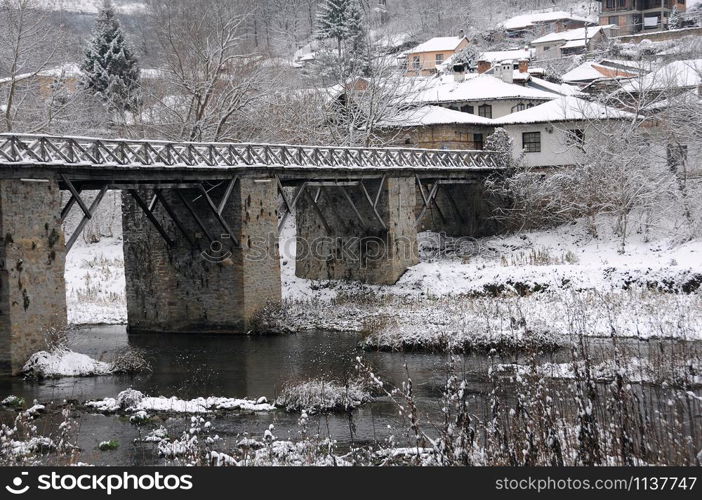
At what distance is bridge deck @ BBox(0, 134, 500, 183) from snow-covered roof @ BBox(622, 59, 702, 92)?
7919 mm

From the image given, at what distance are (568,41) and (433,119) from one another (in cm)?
4486

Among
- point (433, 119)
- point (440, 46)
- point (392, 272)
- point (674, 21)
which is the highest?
point (440, 46)

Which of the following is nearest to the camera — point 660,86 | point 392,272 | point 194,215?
point 194,215

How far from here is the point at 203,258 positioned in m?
31.0

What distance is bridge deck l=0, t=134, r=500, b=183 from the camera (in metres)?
23.4

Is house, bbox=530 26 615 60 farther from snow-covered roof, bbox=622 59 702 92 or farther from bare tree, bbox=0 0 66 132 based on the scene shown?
bare tree, bbox=0 0 66 132

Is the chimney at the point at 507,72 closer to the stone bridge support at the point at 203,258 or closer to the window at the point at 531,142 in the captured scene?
the window at the point at 531,142

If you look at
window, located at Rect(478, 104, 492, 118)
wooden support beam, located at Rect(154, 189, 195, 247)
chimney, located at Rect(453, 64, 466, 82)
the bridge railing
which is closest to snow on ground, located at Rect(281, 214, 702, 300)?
the bridge railing

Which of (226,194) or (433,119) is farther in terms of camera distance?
(433,119)

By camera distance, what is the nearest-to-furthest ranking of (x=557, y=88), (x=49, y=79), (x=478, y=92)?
(x=478, y=92) < (x=49, y=79) < (x=557, y=88)

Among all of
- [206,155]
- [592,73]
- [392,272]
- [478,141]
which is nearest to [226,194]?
[206,155]

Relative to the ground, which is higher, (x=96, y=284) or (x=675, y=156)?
(x=675, y=156)

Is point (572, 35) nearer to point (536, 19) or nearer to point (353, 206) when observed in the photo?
point (536, 19)

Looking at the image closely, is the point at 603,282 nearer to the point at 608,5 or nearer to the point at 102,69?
the point at 102,69
